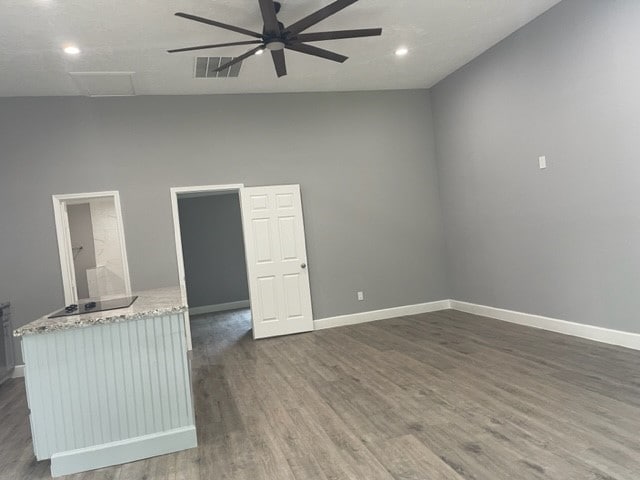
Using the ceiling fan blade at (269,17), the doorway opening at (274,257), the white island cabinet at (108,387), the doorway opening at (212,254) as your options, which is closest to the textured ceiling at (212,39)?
the ceiling fan blade at (269,17)

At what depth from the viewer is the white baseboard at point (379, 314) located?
582 cm

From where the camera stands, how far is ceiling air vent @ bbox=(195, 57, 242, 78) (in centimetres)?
450

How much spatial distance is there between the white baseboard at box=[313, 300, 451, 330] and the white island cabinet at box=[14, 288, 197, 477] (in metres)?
3.17

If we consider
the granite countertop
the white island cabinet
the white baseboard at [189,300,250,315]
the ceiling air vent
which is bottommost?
the white baseboard at [189,300,250,315]

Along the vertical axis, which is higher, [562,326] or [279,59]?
[279,59]

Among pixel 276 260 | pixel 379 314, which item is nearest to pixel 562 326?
pixel 379 314

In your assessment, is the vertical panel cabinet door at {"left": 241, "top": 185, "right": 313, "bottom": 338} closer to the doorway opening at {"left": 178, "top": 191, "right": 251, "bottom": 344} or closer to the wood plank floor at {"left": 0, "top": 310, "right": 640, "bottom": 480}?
the wood plank floor at {"left": 0, "top": 310, "right": 640, "bottom": 480}

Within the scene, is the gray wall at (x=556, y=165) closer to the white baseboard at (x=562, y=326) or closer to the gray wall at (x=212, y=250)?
the white baseboard at (x=562, y=326)

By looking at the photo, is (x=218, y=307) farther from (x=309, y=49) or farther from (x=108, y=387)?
(x=309, y=49)

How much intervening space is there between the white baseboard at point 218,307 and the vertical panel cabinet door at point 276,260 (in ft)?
11.1

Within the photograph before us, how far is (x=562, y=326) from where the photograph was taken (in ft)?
14.5

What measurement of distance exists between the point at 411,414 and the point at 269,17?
2.96 metres

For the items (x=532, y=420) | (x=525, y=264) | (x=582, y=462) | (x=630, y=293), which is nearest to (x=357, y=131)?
(x=525, y=264)

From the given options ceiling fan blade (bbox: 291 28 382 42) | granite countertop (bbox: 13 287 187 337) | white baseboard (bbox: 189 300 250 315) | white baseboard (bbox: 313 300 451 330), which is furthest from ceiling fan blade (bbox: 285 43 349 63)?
white baseboard (bbox: 189 300 250 315)
